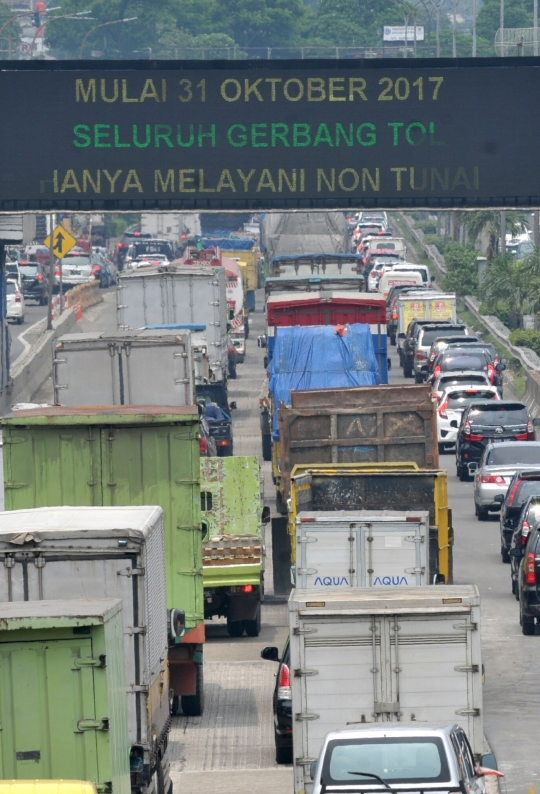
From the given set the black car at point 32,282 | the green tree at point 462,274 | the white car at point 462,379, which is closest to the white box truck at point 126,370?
the white car at point 462,379

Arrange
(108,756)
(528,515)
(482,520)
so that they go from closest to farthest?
(108,756)
(528,515)
(482,520)

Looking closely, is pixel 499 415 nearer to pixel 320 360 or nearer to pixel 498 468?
pixel 320 360

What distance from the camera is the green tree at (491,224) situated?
7875 centimetres

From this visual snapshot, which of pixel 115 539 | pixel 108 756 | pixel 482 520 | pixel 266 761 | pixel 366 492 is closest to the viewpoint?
pixel 108 756

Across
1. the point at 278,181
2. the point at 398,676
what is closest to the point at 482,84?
the point at 278,181

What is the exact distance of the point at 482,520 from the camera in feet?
104

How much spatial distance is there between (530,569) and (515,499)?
5.05 metres

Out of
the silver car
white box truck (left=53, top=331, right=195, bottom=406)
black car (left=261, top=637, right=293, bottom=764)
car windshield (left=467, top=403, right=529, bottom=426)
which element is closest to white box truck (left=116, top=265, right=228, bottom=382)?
car windshield (left=467, top=403, right=529, bottom=426)

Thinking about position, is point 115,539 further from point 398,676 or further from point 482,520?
point 482,520

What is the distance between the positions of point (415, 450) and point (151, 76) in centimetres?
675

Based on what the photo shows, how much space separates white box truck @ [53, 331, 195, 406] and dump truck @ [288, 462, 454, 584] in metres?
5.57

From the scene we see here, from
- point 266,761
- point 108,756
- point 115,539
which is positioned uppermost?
point 115,539

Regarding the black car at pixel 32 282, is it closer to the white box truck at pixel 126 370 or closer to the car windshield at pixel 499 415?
the car windshield at pixel 499 415

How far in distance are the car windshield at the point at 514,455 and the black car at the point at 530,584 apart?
353 inches
